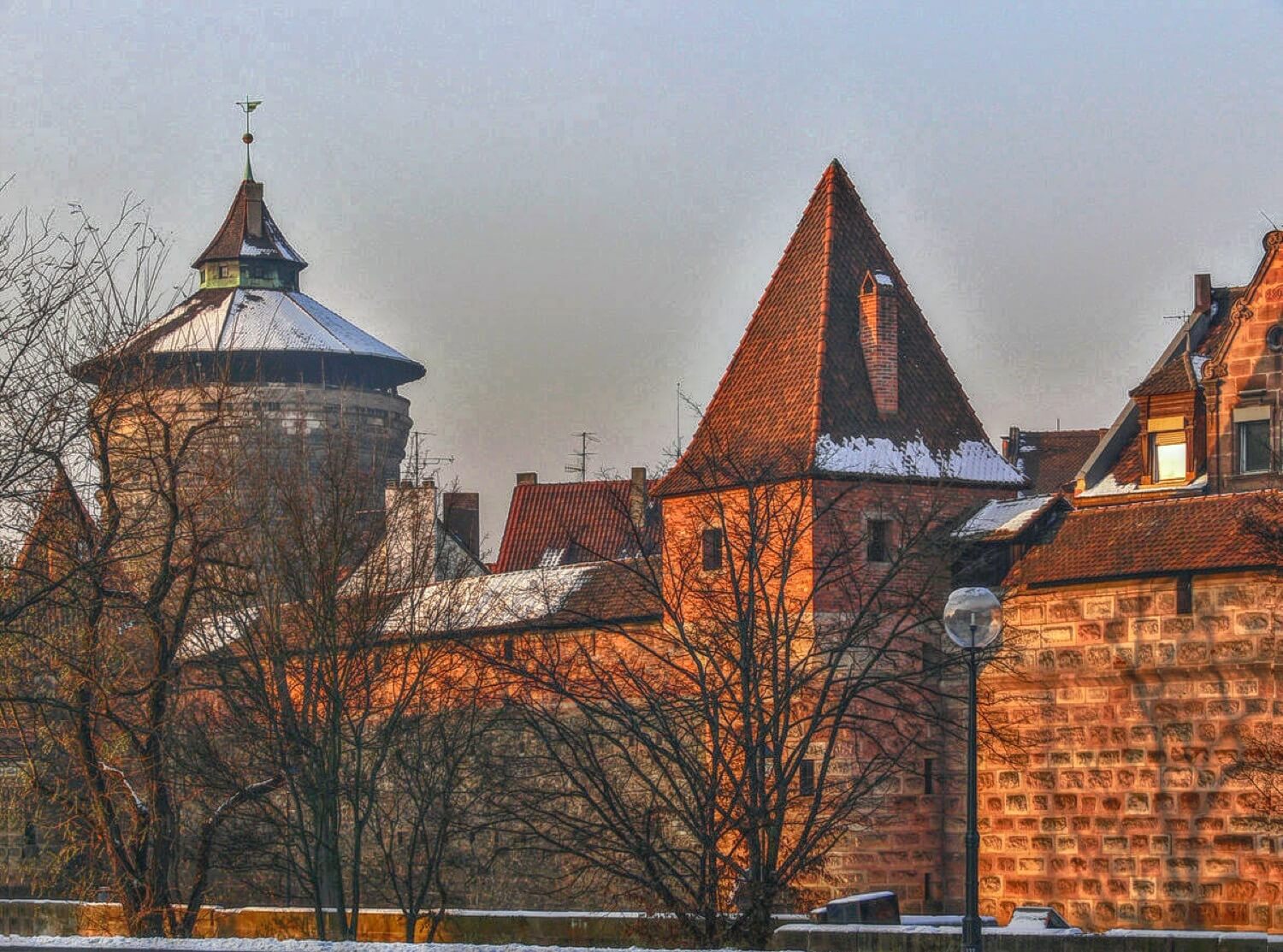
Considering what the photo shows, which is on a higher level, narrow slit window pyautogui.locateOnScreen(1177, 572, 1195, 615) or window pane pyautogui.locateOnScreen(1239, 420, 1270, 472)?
window pane pyautogui.locateOnScreen(1239, 420, 1270, 472)

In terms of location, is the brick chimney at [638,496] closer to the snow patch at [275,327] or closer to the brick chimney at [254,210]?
the snow patch at [275,327]

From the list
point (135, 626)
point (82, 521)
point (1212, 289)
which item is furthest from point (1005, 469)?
point (82, 521)

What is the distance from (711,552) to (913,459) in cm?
293

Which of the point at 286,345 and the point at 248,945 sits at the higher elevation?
the point at 286,345

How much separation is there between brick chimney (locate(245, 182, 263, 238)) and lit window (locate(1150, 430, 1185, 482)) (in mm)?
51109

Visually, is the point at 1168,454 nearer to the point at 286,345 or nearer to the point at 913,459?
the point at 913,459

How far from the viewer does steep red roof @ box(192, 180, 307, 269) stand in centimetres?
8006

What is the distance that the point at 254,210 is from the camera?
3199 inches

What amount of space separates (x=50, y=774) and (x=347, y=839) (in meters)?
9.56

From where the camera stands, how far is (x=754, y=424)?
114 ft

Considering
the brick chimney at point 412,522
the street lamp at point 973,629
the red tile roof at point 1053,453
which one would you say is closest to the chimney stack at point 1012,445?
the red tile roof at point 1053,453

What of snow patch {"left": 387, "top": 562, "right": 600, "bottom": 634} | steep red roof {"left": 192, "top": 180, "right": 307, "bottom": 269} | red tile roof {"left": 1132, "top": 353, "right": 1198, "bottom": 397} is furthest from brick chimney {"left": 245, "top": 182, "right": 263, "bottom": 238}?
red tile roof {"left": 1132, "top": 353, "right": 1198, "bottom": 397}

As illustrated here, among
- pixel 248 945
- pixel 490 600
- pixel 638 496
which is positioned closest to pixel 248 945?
pixel 248 945

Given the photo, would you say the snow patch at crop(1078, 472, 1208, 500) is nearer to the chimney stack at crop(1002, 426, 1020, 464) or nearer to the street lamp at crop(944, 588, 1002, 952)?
the street lamp at crop(944, 588, 1002, 952)
